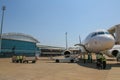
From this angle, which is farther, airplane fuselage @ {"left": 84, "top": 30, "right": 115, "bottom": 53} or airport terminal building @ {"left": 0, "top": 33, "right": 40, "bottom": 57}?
airport terminal building @ {"left": 0, "top": 33, "right": 40, "bottom": 57}

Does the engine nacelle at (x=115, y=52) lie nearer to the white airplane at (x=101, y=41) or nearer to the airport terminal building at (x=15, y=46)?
the white airplane at (x=101, y=41)

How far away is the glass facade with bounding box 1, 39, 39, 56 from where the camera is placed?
73950mm

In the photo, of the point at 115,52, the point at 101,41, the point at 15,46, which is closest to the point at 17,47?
the point at 15,46

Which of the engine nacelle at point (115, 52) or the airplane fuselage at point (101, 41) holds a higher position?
the airplane fuselage at point (101, 41)

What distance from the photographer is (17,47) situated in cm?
8162

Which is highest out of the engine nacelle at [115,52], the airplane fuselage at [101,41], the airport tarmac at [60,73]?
the airplane fuselage at [101,41]

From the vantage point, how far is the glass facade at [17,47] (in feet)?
243

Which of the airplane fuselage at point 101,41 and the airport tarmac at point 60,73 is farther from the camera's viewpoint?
the airplane fuselage at point 101,41

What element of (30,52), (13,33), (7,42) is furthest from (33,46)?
(7,42)

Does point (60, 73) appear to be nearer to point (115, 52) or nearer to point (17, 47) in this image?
point (115, 52)

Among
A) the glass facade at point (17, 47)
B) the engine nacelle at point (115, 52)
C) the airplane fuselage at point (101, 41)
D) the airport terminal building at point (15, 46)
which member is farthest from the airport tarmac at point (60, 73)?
the glass facade at point (17, 47)

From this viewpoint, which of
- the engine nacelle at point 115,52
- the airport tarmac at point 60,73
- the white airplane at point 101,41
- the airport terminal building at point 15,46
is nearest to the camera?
the airport tarmac at point 60,73

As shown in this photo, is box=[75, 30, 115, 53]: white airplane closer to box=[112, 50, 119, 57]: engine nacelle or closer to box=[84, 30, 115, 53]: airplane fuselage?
box=[84, 30, 115, 53]: airplane fuselage

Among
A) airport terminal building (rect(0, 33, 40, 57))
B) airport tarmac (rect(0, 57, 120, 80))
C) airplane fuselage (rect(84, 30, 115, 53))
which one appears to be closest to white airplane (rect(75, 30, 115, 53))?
airplane fuselage (rect(84, 30, 115, 53))
